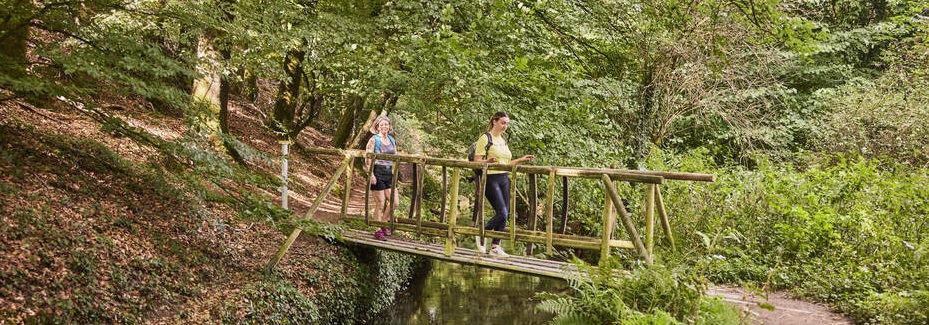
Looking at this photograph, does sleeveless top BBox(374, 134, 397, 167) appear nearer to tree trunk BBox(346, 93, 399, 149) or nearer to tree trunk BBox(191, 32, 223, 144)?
tree trunk BBox(191, 32, 223, 144)

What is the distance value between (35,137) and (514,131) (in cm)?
602

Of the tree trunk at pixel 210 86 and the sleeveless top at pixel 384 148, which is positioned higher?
the tree trunk at pixel 210 86

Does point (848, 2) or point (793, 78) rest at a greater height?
point (848, 2)

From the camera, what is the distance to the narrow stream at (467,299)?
991cm

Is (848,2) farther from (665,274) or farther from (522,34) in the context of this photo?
(665,274)

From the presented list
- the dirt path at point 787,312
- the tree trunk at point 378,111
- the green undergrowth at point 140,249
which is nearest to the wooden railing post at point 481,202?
the green undergrowth at point 140,249

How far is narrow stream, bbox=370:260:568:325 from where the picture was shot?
991 cm

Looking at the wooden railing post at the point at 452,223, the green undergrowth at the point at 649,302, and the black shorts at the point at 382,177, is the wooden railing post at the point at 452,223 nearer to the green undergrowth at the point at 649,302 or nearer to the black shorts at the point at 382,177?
the black shorts at the point at 382,177

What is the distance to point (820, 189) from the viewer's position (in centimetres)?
935

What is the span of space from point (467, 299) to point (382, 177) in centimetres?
330

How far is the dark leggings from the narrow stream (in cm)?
124

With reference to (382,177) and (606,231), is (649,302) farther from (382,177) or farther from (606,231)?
(382,177)

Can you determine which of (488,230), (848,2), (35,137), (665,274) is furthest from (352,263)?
(848,2)

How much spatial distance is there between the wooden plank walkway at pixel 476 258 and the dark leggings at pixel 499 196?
43 cm
